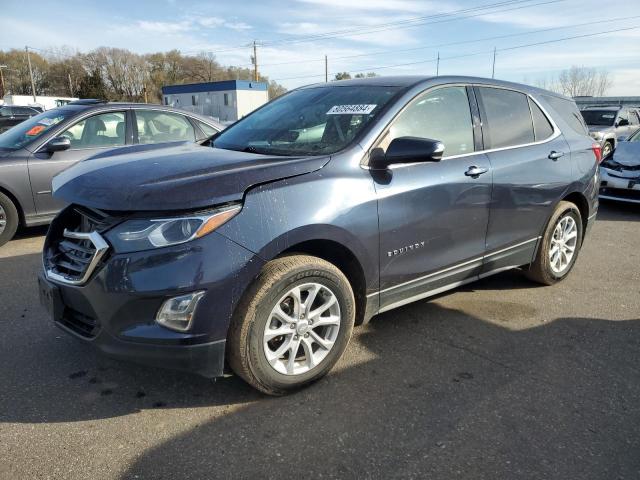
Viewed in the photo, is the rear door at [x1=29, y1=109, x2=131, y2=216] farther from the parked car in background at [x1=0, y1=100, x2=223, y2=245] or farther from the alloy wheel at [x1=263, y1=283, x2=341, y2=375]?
the alloy wheel at [x1=263, y1=283, x2=341, y2=375]

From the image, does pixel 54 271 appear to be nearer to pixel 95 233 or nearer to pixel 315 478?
pixel 95 233

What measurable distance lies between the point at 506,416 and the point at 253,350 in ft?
4.51

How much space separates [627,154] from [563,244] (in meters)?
5.19

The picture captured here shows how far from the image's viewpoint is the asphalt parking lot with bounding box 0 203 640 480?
2.29 meters

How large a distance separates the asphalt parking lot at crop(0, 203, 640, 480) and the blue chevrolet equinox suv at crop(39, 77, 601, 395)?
31cm

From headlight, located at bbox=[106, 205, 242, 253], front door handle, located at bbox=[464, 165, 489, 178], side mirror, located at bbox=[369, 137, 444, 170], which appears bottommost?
headlight, located at bbox=[106, 205, 242, 253]

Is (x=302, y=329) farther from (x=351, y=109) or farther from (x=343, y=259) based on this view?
(x=351, y=109)

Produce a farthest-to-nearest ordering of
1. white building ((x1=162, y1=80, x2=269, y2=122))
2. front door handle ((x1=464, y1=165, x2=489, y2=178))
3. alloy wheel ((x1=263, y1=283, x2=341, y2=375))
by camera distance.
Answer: white building ((x1=162, y1=80, x2=269, y2=122))
front door handle ((x1=464, y1=165, x2=489, y2=178))
alloy wheel ((x1=263, y1=283, x2=341, y2=375))

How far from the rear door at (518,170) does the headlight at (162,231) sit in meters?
2.20

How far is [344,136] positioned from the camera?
3.14 meters

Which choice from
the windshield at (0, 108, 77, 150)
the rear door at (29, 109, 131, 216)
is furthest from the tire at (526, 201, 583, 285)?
the windshield at (0, 108, 77, 150)

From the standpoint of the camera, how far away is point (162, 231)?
2385 millimetres

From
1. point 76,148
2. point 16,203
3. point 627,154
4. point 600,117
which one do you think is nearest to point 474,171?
point 76,148

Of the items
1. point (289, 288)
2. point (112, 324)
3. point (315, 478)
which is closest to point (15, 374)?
point (112, 324)
